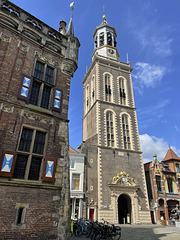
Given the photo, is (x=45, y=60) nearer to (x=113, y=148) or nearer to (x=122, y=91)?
(x=113, y=148)

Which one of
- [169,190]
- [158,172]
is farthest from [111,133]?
[169,190]

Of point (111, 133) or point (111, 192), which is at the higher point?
point (111, 133)

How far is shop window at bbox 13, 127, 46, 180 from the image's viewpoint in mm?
7801

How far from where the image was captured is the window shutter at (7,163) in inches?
278

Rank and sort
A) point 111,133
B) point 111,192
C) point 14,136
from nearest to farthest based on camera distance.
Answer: point 14,136, point 111,192, point 111,133

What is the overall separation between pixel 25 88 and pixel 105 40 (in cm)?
3295

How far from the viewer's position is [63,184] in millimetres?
8430

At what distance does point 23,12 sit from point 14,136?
830 cm

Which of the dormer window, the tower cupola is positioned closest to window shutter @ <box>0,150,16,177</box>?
the tower cupola

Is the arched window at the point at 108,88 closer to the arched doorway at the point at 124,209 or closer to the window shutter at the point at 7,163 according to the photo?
the arched doorway at the point at 124,209

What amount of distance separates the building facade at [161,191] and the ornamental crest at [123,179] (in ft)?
17.9

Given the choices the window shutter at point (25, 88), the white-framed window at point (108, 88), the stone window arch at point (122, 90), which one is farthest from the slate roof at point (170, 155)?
the window shutter at point (25, 88)

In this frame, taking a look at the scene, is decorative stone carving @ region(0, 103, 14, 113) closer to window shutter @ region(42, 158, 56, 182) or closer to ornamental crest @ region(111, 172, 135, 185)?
window shutter @ region(42, 158, 56, 182)

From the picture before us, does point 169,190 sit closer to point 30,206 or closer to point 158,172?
point 158,172
